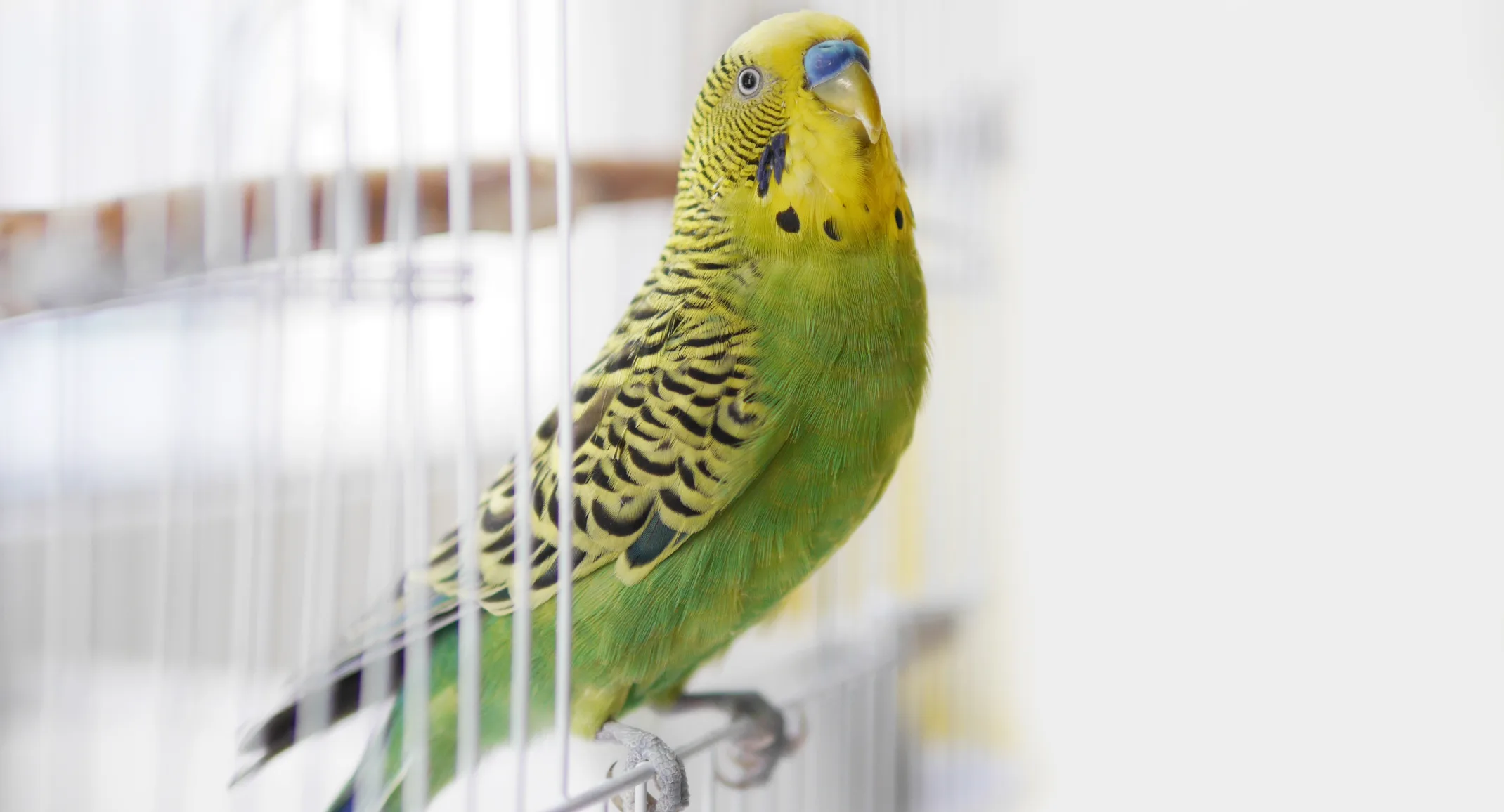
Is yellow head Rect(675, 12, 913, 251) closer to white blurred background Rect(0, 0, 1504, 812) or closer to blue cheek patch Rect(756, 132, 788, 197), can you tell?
blue cheek patch Rect(756, 132, 788, 197)

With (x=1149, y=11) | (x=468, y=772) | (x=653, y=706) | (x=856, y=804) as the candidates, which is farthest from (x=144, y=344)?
(x=1149, y=11)

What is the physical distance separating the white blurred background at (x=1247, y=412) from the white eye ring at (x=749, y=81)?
42.0 inches

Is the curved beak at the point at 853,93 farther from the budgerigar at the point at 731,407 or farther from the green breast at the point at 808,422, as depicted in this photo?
Result: the green breast at the point at 808,422

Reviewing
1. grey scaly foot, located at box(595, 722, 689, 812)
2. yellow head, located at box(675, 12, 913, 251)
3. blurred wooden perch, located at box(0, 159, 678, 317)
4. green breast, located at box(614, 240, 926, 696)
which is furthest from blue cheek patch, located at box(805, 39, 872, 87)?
grey scaly foot, located at box(595, 722, 689, 812)

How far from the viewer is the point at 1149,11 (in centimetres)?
200

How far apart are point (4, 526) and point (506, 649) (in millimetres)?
360

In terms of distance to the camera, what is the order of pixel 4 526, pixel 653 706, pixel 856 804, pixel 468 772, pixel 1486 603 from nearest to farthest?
pixel 4 526 → pixel 468 772 → pixel 653 706 → pixel 856 804 → pixel 1486 603

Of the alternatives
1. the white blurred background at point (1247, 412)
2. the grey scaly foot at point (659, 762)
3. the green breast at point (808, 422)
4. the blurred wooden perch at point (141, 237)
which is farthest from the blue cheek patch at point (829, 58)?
the white blurred background at point (1247, 412)

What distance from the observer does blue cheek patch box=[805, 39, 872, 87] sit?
26.9 inches

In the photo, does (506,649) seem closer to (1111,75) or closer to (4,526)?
(4,526)

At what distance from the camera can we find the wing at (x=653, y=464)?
72 cm

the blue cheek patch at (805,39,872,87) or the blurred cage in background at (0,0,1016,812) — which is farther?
the blue cheek patch at (805,39,872,87)

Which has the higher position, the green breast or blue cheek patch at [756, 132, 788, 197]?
blue cheek patch at [756, 132, 788, 197]

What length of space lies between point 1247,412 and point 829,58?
1700 millimetres
